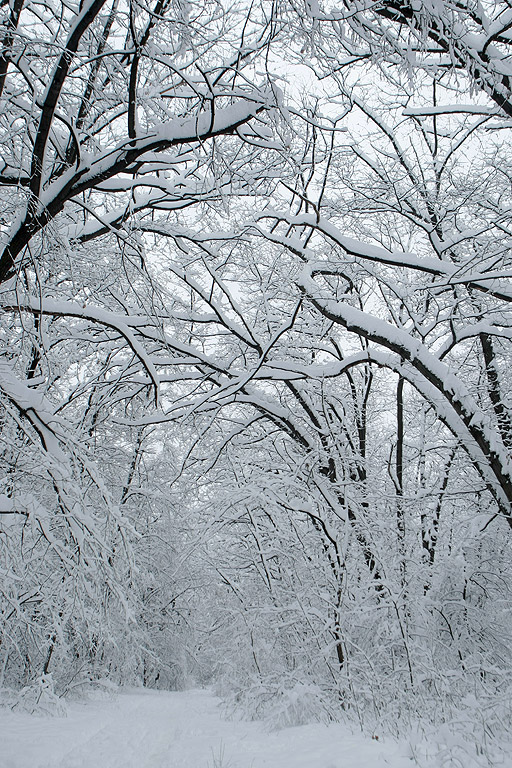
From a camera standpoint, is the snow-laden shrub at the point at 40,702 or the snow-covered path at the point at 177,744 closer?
the snow-covered path at the point at 177,744

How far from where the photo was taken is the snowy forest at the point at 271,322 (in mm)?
3629

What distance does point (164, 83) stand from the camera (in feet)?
13.9

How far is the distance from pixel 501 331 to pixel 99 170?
16.1ft

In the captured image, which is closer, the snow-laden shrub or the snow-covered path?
the snow-covered path

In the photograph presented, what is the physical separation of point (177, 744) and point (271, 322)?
567 centimetres

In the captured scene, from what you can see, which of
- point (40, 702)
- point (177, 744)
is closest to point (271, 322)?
point (177, 744)

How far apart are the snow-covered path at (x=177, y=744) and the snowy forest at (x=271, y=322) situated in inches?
24.8

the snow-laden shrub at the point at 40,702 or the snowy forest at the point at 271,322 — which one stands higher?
the snowy forest at the point at 271,322

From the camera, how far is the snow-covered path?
144 inches

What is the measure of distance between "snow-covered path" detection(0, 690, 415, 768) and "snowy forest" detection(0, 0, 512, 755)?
0.63 meters

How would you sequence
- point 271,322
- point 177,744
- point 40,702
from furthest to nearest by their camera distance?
point 271,322
point 40,702
point 177,744

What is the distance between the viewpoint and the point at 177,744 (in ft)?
18.9

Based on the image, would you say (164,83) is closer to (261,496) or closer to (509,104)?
(509,104)

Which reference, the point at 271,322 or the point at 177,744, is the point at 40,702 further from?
the point at 271,322
